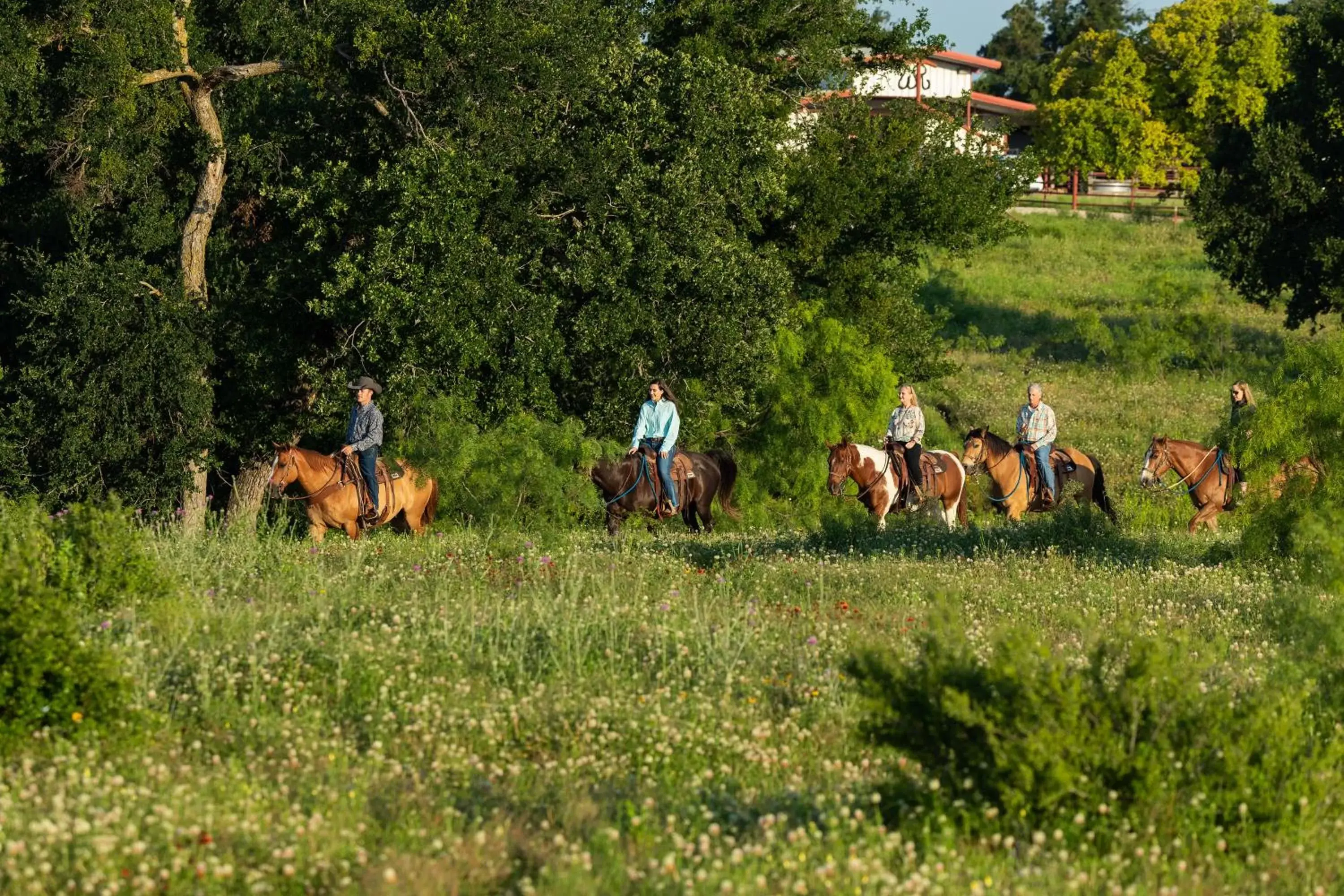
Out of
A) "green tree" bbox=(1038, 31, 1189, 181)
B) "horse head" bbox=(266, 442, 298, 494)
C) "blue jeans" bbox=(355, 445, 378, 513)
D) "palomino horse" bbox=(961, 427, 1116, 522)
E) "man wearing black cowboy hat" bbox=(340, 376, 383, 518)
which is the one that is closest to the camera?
"horse head" bbox=(266, 442, 298, 494)

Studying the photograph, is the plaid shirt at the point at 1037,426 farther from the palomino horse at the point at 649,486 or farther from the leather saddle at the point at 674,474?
the leather saddle at the point at 674,474

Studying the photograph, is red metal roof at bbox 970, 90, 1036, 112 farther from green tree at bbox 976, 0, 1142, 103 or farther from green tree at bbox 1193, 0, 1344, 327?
green tree at bbox 1193, 0, 1344, 327

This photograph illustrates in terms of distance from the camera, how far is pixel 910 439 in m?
24.5

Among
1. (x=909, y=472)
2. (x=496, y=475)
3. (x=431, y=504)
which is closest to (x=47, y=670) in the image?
(x=496, y=475)

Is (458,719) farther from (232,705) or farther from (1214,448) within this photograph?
(1214,448)

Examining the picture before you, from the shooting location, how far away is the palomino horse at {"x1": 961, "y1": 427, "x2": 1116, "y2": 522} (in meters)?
25.1

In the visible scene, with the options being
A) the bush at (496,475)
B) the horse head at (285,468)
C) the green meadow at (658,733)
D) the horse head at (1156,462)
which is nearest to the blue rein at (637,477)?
the bush at (496,475)

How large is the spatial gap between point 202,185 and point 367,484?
8.21 m

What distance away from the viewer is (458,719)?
966cm

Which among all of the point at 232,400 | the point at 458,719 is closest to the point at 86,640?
the point at 458,719

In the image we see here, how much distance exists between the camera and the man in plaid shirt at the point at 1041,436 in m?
25.6

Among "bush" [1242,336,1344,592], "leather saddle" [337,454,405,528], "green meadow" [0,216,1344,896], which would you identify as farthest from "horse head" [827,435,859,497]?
"green meadow" [0,216,1344,896]

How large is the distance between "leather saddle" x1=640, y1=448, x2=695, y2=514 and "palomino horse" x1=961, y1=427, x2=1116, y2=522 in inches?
165

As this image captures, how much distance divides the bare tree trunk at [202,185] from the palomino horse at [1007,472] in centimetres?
1188
